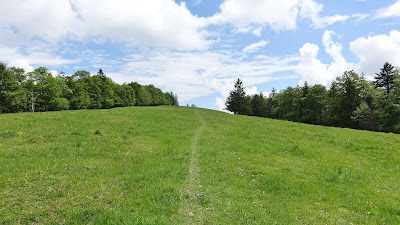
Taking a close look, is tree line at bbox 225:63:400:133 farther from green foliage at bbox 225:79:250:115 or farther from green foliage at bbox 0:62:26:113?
green foliage at bbox 0:62:26:113

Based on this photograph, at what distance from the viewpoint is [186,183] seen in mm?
9797

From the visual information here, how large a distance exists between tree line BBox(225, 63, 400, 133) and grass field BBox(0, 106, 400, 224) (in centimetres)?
4481

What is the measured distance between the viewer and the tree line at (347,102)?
4991cm

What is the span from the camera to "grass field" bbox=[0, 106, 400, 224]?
7121 millimetres

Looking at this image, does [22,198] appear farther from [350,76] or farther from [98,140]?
[350,76]

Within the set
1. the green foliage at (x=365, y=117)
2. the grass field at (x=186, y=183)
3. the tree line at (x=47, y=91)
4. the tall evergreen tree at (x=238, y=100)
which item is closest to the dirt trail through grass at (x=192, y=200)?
the grass field at (x=186, y=183)

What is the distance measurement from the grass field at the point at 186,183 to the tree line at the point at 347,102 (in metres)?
44.8

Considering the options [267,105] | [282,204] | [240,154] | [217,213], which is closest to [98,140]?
[240,154]

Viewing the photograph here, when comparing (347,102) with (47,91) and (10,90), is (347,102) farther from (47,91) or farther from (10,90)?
(10,90)

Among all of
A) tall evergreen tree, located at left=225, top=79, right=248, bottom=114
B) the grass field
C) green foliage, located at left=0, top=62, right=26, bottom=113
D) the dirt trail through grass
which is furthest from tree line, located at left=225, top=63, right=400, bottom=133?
green foliage, located at left=0, top=62, right=26, bottom=113

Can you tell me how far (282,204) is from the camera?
8.27m

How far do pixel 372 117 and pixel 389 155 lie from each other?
48.2 meters

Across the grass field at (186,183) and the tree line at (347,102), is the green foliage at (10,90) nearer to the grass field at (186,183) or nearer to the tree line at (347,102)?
the grass field at (186,183)

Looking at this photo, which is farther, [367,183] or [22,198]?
[367,183]
